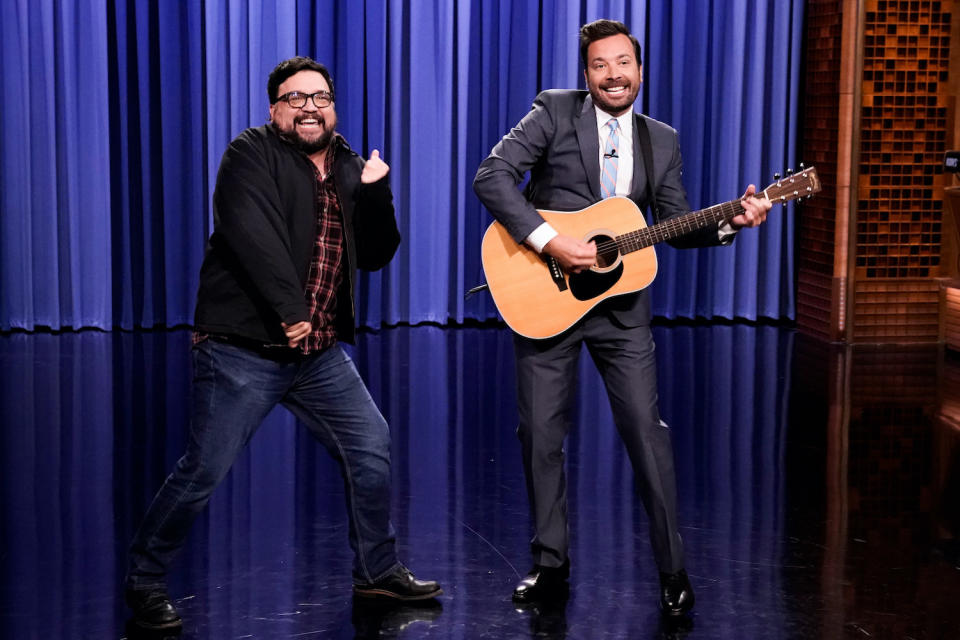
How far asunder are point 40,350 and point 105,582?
337 centimetres

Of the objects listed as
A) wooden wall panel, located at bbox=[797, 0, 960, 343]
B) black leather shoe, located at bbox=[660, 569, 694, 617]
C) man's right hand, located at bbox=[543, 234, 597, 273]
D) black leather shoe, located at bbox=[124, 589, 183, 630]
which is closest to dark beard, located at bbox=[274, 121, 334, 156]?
man's right hand, located at bbox=[543, 234, 597, 273]

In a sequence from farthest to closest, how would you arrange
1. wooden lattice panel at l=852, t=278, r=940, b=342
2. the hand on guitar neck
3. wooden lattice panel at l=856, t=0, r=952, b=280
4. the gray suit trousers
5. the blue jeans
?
wooden lattice panel at l=852, t=278, r=940, b=342 < wooden lattice panel at l=856, t=0, r=952, b=280 < the gray suit trousers < the hand on guitar neck < the blue jeans

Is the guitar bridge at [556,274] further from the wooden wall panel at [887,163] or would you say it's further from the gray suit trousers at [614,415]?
the wooden wall panel at [887,163]

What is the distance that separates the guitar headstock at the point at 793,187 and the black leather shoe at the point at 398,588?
131 cm

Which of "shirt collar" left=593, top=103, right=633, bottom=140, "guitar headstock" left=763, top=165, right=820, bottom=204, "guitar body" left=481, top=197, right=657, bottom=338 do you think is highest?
"shirt collar" left=593, top=103, right=633, bottom=140

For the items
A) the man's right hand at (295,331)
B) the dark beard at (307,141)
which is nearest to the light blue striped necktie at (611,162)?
the dark beard at (307,141)

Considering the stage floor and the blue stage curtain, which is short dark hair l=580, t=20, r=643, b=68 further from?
the blue stage curtain

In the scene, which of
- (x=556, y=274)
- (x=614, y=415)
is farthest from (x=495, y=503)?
(x=556, y=274)

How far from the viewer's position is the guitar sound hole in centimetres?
345

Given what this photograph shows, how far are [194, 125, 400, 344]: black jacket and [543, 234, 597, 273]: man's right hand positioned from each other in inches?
16.3

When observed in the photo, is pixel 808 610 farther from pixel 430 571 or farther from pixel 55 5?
pixel 55 5

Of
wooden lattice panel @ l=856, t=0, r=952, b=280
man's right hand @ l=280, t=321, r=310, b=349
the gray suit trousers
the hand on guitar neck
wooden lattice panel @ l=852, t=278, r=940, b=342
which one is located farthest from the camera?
wooden lattice panel @ l=852, t=278, r=940, b=342

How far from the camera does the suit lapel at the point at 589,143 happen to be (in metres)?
3.45

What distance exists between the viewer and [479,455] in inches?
196
